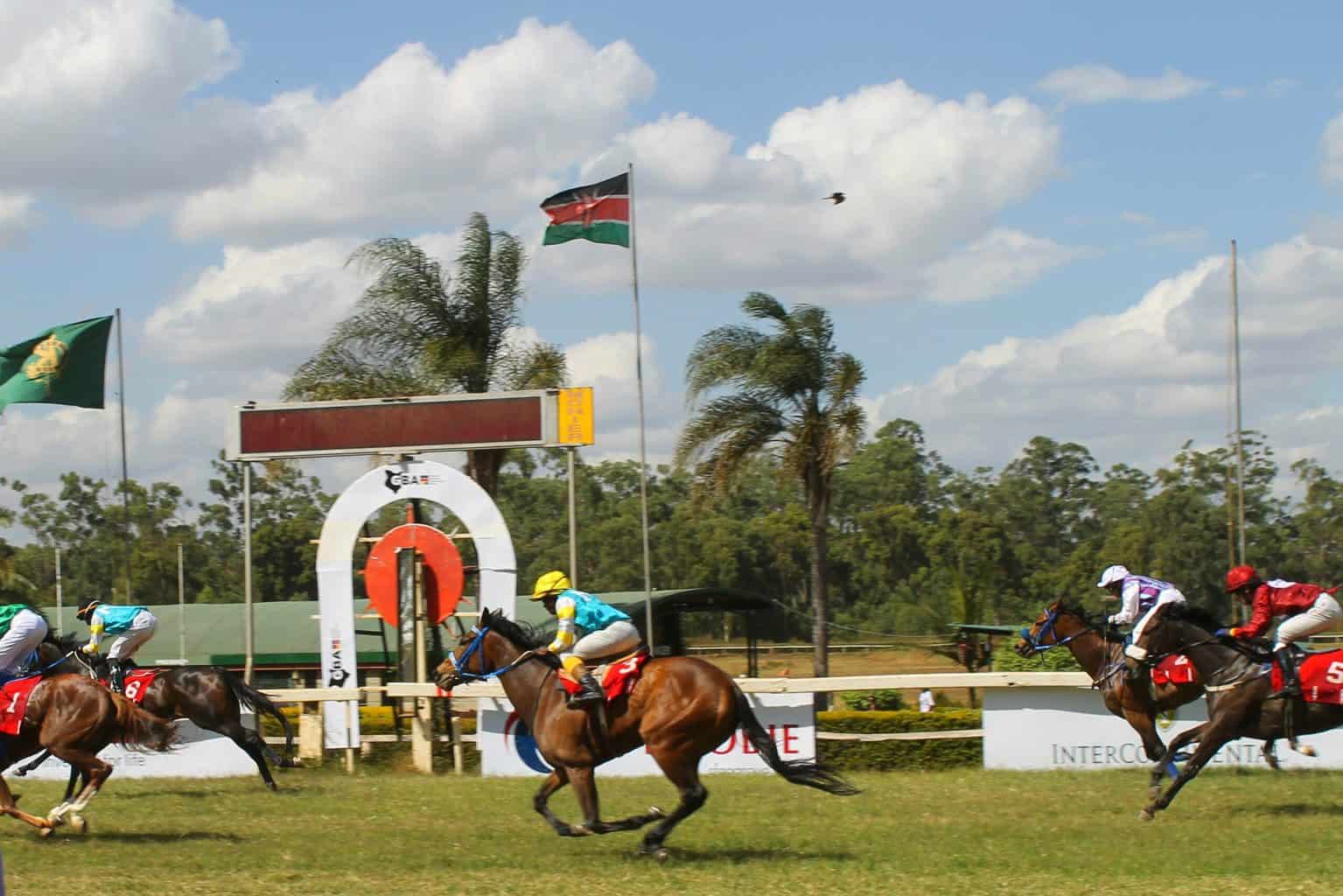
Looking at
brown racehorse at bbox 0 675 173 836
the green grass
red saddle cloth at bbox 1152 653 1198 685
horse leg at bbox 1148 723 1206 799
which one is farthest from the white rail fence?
brown racehorse at bbox 0 675 173 836

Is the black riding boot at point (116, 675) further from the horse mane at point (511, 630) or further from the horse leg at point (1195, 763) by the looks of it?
the horse leg at point (1195, 763)

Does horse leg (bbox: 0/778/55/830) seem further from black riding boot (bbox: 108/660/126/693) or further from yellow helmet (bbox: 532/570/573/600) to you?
yellow helmet (bbox: 532/570/573/600)

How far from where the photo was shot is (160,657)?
130 ft

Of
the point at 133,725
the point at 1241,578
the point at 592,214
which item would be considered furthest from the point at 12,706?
the point at 592,214

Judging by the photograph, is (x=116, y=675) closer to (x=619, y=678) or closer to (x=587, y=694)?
(x=587, y=694)

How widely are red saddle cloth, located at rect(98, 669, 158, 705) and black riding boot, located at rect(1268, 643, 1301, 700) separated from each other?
10.1 meters

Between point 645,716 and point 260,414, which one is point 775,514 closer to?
point 260,414

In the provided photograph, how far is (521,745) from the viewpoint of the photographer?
1576 cm

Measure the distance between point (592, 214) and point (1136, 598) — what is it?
38.6 feet

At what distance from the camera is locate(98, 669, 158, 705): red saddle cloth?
1442 centimetres

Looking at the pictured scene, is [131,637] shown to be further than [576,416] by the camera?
No

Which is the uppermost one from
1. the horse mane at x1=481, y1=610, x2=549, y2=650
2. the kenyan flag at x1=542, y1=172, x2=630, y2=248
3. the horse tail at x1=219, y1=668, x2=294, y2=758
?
the kenyan flag at x1=542, y1=172, x2=630, y2=248

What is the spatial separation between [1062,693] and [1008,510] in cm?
6072

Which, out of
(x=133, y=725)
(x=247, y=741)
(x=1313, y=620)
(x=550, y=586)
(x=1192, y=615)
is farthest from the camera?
(x=247, y=741)
